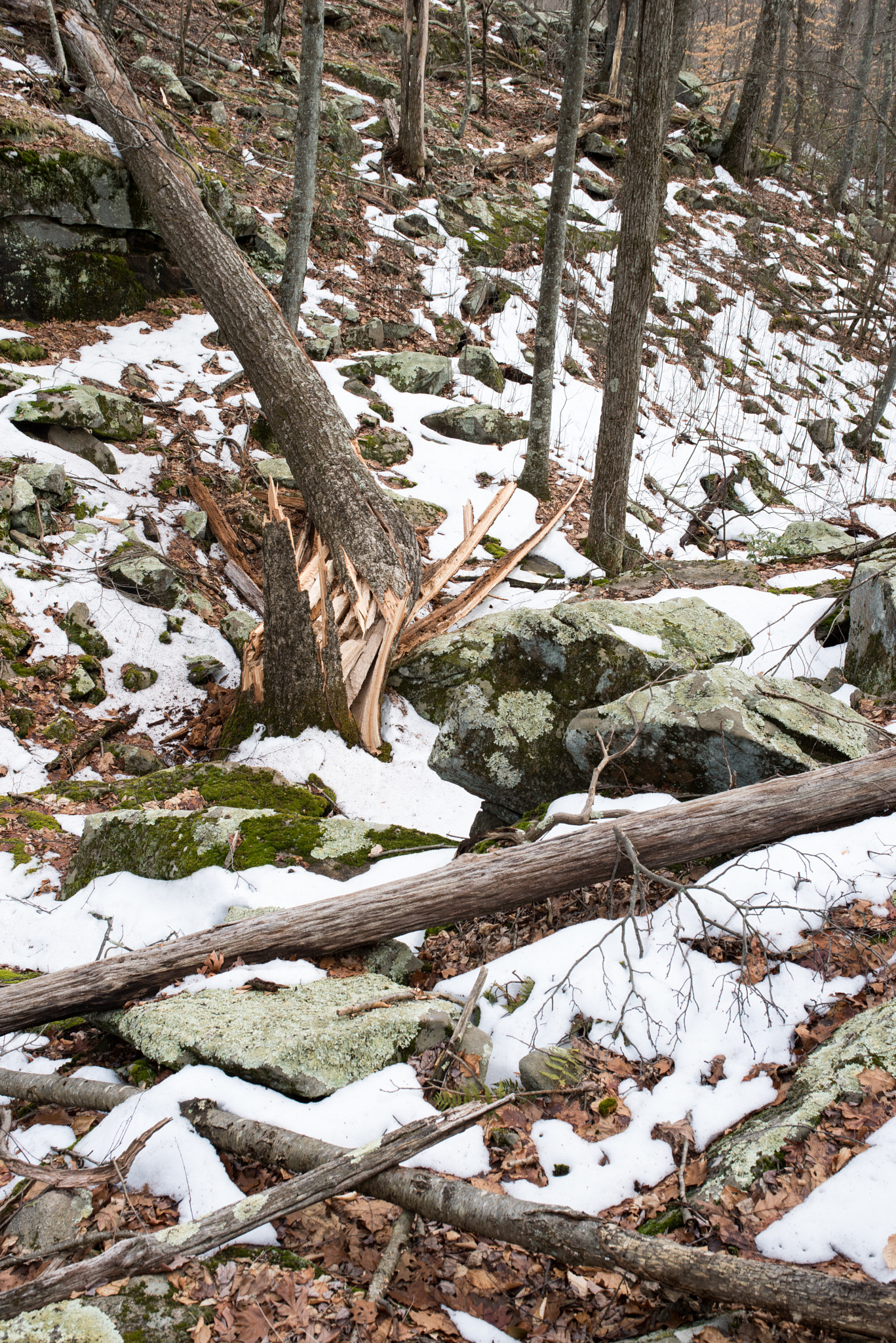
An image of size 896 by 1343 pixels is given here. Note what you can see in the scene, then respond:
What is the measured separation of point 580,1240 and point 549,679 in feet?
10.4

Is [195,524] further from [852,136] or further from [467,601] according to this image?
[852,136]

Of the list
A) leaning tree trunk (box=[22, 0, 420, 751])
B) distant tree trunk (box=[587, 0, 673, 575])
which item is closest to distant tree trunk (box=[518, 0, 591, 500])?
distant tree trunk (box=[587, 0, 673, 575])

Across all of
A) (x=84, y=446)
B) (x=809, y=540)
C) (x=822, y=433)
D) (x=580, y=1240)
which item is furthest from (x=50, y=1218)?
(x=822, y=433)

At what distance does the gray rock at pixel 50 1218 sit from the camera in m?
2.13

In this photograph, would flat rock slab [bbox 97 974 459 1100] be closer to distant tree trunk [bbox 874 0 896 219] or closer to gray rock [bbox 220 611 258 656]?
gray rock [bbox 220 611 258 656]

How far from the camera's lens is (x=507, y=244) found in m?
13.6

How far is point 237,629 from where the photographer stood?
659 centimetres

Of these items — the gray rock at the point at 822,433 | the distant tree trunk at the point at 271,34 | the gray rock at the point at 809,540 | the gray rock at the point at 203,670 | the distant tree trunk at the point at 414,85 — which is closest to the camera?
the gray rock at the point at 203,670

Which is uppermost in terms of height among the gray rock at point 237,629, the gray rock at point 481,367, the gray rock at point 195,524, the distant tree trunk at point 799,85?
the distant tree trunk at point 799,85

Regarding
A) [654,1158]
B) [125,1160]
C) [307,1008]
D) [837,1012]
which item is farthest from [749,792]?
[125,1160]

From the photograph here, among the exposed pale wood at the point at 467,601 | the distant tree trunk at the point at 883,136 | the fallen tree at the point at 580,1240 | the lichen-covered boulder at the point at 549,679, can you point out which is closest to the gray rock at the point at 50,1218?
the fallen tree at the point at 580,1240

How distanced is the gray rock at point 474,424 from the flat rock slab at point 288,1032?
827 cm

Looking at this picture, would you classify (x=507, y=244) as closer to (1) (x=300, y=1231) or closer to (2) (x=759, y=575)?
(2) (x=759, y=575)

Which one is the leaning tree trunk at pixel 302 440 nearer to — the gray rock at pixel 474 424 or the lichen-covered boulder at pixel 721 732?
the lichen-covered boulder at pixel 721 732
